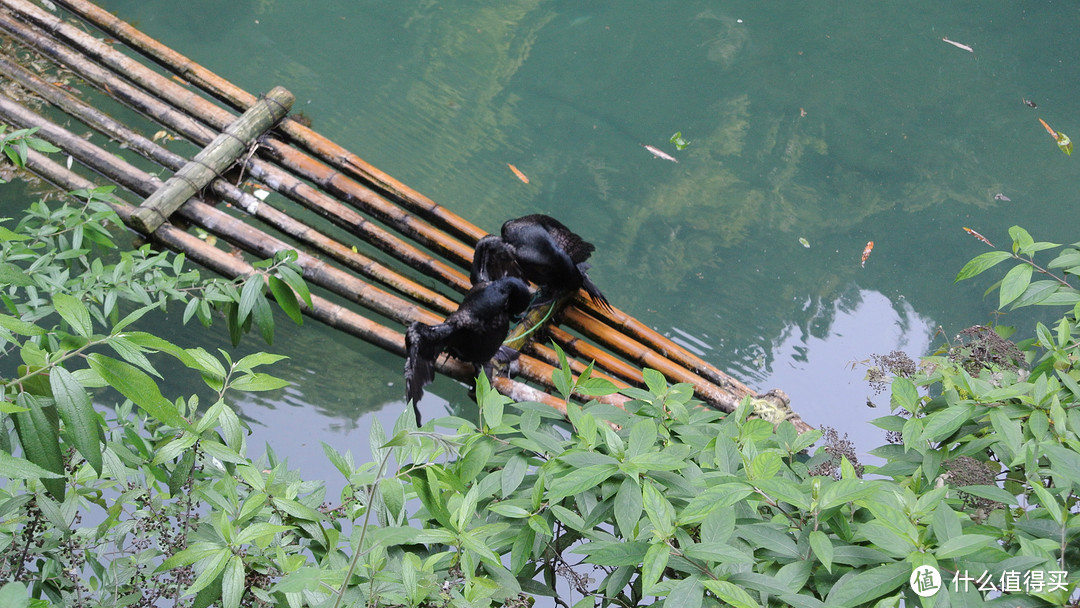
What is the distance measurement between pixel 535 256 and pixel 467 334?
507mm

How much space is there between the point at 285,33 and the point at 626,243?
262 centimetres

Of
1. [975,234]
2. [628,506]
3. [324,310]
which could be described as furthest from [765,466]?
[975,234]

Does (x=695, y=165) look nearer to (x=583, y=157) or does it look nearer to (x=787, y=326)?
(x=583, y=157)

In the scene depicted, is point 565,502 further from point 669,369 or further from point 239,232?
point 239,232

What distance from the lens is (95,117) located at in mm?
3570

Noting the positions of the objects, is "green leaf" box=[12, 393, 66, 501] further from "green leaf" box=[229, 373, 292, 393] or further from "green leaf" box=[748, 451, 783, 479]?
"green leaf" box=[748, 451, 783, 479]

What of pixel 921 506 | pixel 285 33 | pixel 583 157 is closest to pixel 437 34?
pixel 285 33

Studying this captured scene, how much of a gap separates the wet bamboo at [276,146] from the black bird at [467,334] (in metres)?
0.60

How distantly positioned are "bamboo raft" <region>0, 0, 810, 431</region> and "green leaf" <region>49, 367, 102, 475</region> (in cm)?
204

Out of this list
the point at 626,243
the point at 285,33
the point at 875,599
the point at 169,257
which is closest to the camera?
the point at 875,599

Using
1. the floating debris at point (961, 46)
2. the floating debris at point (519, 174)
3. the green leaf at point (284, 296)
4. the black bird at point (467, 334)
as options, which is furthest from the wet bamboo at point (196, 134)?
the floating debris at point (961, 46)

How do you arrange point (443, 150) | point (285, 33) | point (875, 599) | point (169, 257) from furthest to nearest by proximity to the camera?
point (285, 33) → point (443, 150) → point (169, 257) → point (875, 599)

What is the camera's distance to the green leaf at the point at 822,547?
1.06 metres

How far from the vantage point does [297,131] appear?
367 centimetres
